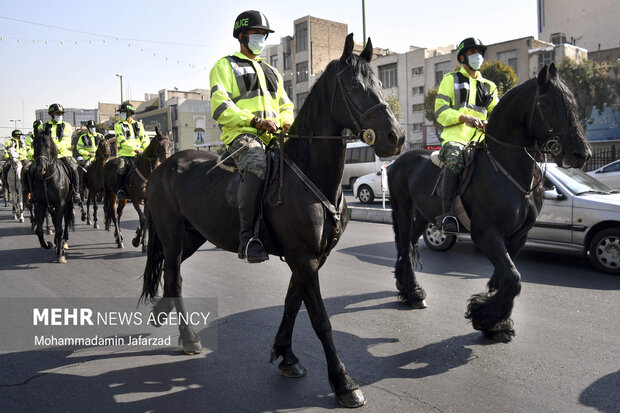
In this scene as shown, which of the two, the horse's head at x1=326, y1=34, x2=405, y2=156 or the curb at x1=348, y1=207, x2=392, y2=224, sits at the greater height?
the horse's head at x1=326, y1=34, x2=405, y2=156

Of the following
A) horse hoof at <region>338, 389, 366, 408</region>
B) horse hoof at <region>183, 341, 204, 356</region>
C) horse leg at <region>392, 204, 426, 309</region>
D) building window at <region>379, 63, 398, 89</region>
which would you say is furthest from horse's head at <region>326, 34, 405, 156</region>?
building window at <region>379, 63, 398, 89</region>

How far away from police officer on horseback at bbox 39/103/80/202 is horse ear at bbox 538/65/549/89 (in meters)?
9.03

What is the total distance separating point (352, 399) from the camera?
3496 mm

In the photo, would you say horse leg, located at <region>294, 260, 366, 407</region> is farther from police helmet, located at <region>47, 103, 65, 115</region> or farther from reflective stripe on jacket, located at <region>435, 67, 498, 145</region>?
police helmet, located at <region>47, 103, 65, 115</region>

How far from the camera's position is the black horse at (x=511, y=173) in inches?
183

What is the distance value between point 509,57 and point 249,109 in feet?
139

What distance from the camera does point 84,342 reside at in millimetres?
4965

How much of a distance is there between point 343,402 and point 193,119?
239 feet

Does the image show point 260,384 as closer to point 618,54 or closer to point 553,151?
point 553,151

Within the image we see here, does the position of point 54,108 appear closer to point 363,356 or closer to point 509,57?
point 363,356

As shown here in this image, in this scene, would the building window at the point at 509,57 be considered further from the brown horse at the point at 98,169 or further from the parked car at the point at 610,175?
the brown horse at the point at 98,169

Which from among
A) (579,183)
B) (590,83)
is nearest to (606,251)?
(579,183)

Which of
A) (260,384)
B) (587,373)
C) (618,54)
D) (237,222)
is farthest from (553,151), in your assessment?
(618,54)

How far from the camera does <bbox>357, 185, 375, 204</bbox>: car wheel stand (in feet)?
68.0
